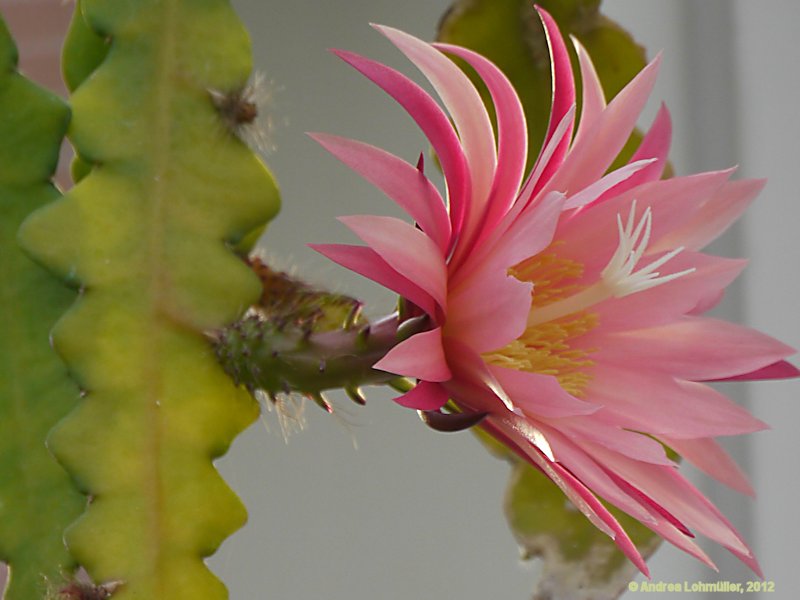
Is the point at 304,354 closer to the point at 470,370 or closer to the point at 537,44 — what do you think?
the point at 470,370

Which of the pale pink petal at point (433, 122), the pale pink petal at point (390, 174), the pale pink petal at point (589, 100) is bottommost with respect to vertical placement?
the pale pink petal at point (390, 174)

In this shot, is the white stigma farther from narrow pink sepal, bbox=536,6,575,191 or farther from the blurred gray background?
the blurred gray background

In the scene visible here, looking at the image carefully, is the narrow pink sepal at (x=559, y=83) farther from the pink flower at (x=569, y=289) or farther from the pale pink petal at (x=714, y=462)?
the pale pink petal at (x=714, y=462)

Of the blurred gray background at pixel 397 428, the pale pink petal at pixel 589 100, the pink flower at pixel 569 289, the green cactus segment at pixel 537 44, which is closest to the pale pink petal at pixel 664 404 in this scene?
the pink flower at pixel 569 289

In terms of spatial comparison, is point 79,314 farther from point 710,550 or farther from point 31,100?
point 710,550

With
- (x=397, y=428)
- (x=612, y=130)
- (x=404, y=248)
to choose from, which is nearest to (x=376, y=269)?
(x=404, y=248)
